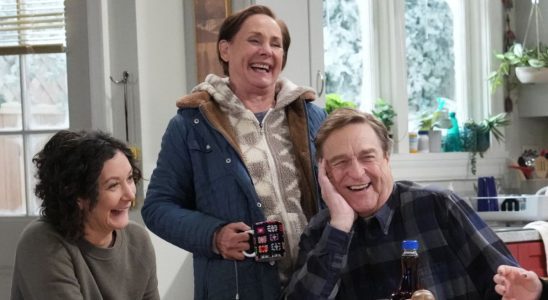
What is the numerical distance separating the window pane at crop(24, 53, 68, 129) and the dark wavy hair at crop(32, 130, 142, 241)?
1568mm

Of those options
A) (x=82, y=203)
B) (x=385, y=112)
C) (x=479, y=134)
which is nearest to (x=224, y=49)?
(x=82, y=203)

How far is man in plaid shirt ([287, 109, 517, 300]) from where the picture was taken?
193cm

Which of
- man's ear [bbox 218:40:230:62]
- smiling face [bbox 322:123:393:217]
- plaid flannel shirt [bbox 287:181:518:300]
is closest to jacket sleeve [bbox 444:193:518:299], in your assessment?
plaid flannel shirt [bbox 287:181:518:300]

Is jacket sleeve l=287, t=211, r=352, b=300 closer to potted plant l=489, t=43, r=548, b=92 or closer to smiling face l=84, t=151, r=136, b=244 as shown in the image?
smiling face l=84, t=151, r=136, b=244

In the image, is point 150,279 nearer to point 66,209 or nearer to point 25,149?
point 66,209

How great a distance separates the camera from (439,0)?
5.05m

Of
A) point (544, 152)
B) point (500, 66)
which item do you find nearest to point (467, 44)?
point (500, 66)

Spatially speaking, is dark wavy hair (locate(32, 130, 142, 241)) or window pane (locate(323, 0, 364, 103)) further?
window pane (locate(323, 0, 364, 103))

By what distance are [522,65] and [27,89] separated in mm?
2750

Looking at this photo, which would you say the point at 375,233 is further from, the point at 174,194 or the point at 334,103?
the point at 334,103

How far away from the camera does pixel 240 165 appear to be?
7.17 feet

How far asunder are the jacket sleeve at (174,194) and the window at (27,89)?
4.58 feet

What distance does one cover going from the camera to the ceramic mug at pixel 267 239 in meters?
2.01

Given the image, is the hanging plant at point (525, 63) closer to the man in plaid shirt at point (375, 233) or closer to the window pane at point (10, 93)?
the window pane at point (10, 93)
